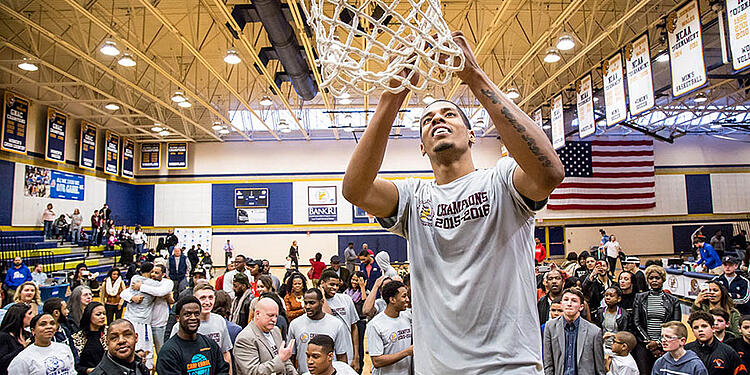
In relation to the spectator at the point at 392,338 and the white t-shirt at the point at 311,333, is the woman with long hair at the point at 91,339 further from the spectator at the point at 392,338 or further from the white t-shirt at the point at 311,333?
the spectator at the point at 392,338

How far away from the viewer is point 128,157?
23266 millimetres

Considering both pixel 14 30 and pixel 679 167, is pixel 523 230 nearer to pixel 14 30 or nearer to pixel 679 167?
pixel 14 30

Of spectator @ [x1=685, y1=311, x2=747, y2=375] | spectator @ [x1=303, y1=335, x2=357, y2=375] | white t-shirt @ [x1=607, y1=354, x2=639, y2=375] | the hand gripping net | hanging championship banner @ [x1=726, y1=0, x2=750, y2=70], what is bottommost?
white t-shirt @ [x1=607, y1=354, x2=639, y2=375]

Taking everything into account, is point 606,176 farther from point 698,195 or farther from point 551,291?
point 551,291

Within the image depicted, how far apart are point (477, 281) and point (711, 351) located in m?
4.48

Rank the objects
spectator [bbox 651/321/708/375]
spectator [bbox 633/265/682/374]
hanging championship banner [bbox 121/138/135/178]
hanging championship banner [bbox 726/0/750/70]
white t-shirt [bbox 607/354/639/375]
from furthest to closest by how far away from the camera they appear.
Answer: hanging championship banner [bbox 121/138/135/178] < hanging championship banner [bbox 726/0/750/70] < spectator [bbox 633/265/682/374] < white t-shirt [bbox 607/354/639/375] < spectator [bbox 651/321/708/375]

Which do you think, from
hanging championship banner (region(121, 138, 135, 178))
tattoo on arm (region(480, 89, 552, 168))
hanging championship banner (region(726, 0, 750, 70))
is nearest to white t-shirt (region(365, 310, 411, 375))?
tattoo on arm (region(480, 89, 552, 168))

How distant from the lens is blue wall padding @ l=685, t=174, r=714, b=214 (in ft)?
80.6

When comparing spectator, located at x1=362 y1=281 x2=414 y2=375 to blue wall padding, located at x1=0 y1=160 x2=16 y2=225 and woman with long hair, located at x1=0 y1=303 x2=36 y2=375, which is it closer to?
woman with long hair, located at x1=0 y1=303 x2=36 y2=375

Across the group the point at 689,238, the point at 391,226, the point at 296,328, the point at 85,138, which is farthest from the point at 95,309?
the point at 689,238

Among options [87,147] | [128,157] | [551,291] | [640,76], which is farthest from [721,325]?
[128,157]

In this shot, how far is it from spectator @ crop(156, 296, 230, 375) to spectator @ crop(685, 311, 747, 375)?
4364mm

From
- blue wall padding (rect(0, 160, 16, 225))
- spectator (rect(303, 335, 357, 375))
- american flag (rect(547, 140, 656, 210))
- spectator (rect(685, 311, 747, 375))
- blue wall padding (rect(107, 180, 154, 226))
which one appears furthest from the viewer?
blue wall padding (rect(107, 180, 154, 226))

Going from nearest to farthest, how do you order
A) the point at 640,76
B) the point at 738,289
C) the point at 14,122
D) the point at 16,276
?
the point at 738,289
the point at 640,76
the point at 16,276
the point at 14,122
